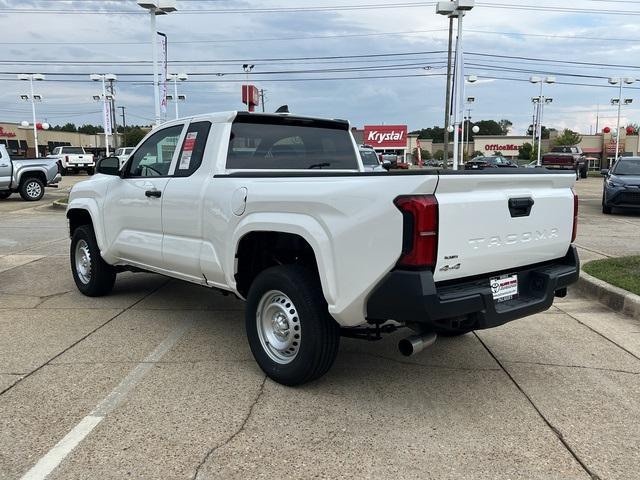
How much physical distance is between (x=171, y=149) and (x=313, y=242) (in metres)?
2.27

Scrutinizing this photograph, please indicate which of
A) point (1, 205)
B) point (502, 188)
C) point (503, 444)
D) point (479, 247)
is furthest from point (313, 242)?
point (1, 205)

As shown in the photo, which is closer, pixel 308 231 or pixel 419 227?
pixel 419 227

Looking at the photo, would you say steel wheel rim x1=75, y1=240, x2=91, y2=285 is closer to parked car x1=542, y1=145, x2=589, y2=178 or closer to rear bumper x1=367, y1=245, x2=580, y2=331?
rear bumper x1=367, y1=245, x2=580, y2=331

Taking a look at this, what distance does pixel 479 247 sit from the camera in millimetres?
3410

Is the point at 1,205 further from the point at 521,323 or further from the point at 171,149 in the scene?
the point at 521,323

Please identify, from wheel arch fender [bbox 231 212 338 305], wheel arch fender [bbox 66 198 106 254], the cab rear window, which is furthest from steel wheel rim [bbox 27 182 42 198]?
wheel arch fender [bbox 231 212 338 305]

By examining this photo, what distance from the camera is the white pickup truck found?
3199mm

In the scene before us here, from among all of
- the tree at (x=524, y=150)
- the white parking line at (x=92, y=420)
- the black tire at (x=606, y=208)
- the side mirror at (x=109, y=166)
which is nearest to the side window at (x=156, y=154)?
the side mirror at (x=109, y=166)

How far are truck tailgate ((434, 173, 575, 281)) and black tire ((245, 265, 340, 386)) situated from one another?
0.85 m

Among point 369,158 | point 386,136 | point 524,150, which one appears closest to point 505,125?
point 524,150

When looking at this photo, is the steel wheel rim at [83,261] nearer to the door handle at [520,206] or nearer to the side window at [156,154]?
the side window at [156,154]

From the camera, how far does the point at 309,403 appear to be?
3.77m

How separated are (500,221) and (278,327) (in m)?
1.68

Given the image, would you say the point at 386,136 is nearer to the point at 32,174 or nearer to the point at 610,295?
the point at 32,174
